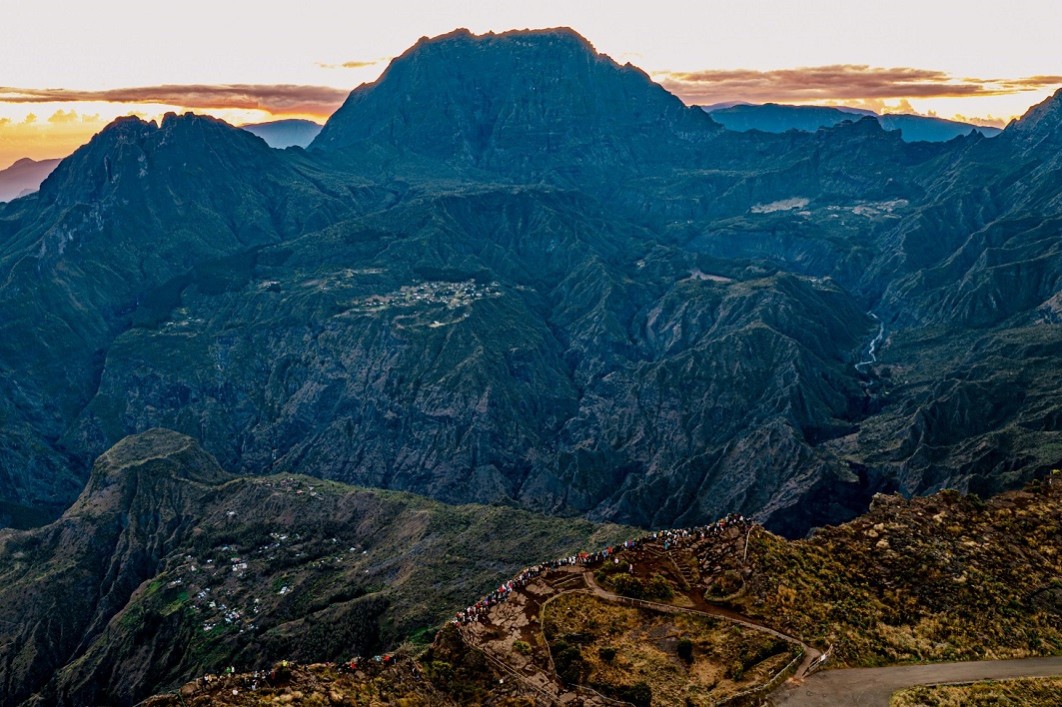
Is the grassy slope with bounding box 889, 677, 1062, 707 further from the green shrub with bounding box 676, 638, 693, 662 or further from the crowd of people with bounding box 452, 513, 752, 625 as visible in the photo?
the crowd of people with bounding box 452, 513, 752, 625

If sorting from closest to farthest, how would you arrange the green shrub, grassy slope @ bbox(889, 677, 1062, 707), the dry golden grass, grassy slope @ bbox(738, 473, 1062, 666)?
grassy slope @ bbox(889, 677, 1062, 707), the dry golden grass, the green shrub, grassy slope @ bbox(738, 473, 1062, 666)

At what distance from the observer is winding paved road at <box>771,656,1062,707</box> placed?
7181cm

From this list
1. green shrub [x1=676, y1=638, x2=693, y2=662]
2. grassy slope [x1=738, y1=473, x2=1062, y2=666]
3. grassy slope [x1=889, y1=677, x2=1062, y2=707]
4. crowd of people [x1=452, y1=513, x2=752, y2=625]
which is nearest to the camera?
grassy slope [x1=889, y1=677, x2=1062, y2=707]

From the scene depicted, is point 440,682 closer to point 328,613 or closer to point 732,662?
point 732,662

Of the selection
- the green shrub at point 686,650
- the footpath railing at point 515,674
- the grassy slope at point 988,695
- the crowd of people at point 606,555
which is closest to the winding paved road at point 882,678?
the grassy slope at point 988,695

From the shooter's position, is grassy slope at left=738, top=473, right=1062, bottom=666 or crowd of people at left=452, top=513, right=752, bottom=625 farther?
crowd of people at left=452, top=513, right=752, bottom=625

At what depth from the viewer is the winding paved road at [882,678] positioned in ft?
236

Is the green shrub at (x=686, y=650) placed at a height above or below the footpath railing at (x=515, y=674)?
above

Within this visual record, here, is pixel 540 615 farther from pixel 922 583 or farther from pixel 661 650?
pixel 922 583

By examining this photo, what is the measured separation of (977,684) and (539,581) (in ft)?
138

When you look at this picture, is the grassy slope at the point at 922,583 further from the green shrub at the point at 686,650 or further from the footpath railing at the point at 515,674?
the footpath railing at the point at 515,674

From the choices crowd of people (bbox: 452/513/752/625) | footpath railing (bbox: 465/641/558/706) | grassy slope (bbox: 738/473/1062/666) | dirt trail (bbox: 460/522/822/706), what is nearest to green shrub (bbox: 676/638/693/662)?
dirt trail (bbox: 460/522/822/706)

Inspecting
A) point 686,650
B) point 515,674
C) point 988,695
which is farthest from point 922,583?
point 515,674

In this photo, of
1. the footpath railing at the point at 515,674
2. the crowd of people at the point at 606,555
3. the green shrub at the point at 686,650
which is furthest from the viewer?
the crowd of people at the point at 606,555
